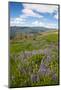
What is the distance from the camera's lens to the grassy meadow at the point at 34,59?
2.72 meters

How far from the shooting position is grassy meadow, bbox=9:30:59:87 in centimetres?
272

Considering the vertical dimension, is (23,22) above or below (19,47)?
above

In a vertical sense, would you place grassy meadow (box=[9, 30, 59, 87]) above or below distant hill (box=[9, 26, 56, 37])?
below

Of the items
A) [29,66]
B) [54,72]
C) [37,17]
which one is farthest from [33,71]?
[37,17]

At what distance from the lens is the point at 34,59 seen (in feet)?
9.11

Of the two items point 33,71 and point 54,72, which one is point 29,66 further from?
point 54,72

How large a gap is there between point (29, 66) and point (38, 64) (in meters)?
0.11

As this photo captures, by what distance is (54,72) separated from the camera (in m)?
2.82

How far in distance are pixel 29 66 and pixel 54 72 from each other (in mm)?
307

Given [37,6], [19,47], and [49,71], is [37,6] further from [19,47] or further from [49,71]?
[49,71]

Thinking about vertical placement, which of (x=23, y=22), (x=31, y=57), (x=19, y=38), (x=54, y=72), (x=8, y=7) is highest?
(x=8, y=7)

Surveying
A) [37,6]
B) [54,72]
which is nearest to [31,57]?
[54,72]

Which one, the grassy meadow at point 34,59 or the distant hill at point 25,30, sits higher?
the distant hill at point 25,30

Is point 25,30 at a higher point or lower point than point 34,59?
higher
